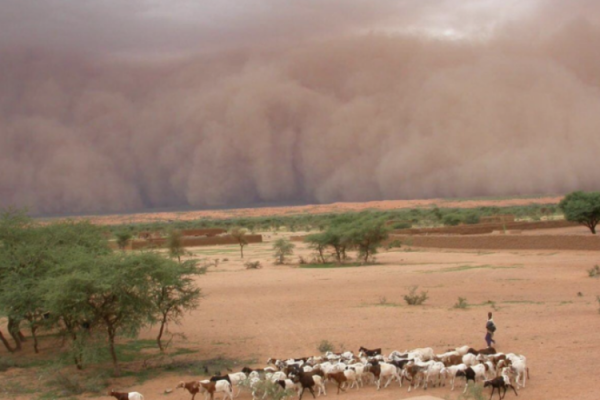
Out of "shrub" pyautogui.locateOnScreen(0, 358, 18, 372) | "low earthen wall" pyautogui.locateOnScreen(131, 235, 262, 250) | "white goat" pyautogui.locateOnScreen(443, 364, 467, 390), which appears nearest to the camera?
"white goat" pyautogui.locateOnScreen(443, 364, 467, 390)

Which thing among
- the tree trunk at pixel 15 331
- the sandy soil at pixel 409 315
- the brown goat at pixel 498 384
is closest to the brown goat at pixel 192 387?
the sandy soil at pixel 409 315

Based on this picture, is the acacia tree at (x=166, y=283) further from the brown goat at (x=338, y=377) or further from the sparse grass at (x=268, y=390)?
the brown goat at (x=338, y=377)

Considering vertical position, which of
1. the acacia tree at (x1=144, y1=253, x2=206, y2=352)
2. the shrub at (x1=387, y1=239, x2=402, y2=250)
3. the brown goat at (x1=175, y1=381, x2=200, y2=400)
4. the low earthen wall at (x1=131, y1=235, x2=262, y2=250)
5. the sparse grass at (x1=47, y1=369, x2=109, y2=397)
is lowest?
the sparse grass at (x1=47, y1=369, x2=109, y2=397)

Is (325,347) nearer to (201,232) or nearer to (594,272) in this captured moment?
(594,272)

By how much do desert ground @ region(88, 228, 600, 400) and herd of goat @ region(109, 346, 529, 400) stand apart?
0.27 m

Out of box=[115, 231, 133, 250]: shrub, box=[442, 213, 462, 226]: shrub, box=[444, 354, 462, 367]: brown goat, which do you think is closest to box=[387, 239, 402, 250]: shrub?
box=[442, 213, 462, 226]: shrub

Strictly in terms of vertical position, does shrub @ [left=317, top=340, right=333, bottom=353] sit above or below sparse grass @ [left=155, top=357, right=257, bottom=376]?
above

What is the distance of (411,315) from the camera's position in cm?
1755

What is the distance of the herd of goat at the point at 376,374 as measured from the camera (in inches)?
391

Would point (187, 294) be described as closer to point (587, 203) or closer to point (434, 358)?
point (434, 358)

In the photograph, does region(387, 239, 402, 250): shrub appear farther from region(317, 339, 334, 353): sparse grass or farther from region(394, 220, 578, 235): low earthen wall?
region(317, 339, 334, 353): sparse grass

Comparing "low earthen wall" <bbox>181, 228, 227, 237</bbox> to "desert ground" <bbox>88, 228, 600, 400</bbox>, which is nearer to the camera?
"desert ground" <bbox>88, 228, 600, 400</bbox>

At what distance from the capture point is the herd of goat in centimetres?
994

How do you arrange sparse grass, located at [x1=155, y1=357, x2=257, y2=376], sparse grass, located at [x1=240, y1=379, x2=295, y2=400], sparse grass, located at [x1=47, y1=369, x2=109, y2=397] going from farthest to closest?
sparse grass, located at [x1=155, y1=357, x2=257, y2=376] → sparse grass, located at [x1=47, y1=369, x2=109, y2=397] → sparse grass, located at [x1=240, y1=379, x2=295, y2=400]
